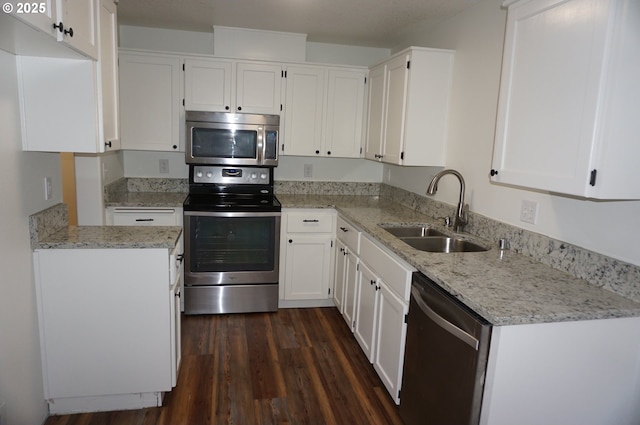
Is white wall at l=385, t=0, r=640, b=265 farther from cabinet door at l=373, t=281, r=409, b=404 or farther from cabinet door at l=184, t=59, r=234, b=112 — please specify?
cabinet door at l=184, t=59, r=234, b=112

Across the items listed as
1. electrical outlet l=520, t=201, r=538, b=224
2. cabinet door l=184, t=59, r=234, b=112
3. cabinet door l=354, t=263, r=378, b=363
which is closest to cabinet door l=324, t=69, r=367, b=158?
cabinet door l=184, t=59, r=234, b=112

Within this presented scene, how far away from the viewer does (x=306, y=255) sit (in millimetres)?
3580

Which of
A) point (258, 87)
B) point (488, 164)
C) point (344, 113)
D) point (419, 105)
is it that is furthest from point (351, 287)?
point (258, 87)

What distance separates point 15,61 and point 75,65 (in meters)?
0.22

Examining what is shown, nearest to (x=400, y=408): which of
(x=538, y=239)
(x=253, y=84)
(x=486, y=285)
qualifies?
(x=486, y=285)

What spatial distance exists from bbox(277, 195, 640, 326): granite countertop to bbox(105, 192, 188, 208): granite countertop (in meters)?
1.73

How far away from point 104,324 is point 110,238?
0.42 metres

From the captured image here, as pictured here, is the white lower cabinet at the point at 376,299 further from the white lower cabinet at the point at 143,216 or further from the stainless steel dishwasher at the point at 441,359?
the white lower cabinet at the point at 143,216

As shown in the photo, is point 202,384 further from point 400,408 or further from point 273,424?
point 400,408

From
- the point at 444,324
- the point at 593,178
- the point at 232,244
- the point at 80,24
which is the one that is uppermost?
the point at 80,24

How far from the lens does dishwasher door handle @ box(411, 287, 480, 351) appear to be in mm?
1563

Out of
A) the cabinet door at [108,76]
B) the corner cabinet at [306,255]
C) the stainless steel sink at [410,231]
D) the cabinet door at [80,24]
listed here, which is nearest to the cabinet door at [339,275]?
the corner cabinet at [306,255]

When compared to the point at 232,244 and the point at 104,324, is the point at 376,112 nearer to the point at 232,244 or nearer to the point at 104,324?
the point at 232,244

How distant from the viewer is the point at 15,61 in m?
1.82
